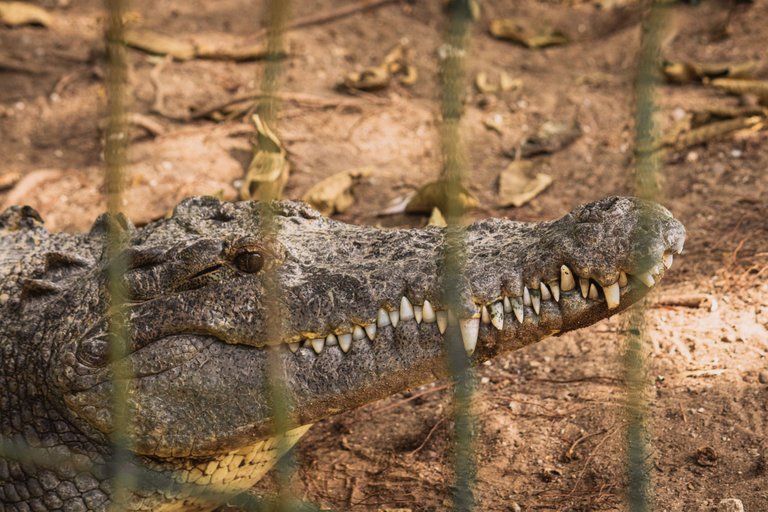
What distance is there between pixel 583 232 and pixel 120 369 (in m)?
1.52

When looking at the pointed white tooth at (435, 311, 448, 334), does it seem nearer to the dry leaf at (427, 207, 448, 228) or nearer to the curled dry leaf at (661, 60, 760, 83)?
the dry leaf at (427, 207, 448, 228)

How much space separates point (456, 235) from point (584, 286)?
0.41 metres

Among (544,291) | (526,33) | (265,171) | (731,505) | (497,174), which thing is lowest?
(731,505)

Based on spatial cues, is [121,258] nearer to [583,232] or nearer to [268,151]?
[583,232]

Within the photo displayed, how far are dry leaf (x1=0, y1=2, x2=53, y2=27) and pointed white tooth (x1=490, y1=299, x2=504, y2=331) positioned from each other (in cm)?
601

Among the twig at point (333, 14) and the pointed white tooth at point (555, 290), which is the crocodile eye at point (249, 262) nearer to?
the pointed white tooth at point (555, 290)

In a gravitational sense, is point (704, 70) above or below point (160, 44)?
below

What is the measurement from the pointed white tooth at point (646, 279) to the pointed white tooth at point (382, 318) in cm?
73

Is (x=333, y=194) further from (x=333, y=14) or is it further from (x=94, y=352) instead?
(x=333, y=14)

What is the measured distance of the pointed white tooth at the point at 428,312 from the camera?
2.65 meters

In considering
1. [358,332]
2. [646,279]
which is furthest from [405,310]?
[646,279]

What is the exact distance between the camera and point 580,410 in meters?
3.44

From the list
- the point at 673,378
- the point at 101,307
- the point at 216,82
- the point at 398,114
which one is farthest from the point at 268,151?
the point at 673,378

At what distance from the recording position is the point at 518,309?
8.41 feet
